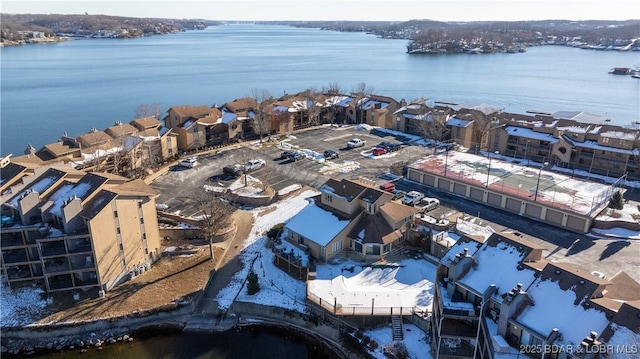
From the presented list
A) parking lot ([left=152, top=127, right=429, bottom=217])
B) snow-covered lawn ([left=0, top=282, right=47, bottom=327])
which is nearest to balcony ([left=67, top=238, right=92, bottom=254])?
snow-covered lawn ([left=0, top=282, right=47, bottom=327])

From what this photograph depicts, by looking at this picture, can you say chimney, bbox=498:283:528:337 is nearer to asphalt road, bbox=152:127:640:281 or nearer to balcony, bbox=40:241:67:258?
asphalt road, bbox=152:127:640:281

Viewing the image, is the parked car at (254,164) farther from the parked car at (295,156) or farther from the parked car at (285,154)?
the parked car at (295,156)

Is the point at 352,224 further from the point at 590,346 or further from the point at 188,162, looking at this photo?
the point at 188,162

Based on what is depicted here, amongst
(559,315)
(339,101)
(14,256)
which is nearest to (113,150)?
(14,256)

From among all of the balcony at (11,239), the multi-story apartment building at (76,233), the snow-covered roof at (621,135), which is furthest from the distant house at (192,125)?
the snow-covered roof at (621,135)

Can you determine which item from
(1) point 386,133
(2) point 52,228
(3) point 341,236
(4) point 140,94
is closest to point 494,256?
(3) point 341,236
